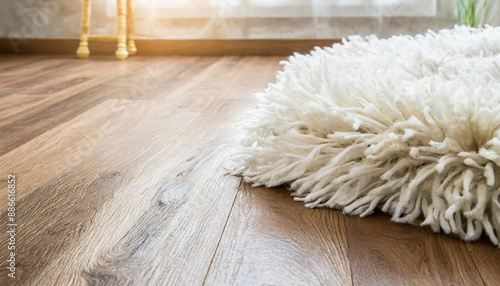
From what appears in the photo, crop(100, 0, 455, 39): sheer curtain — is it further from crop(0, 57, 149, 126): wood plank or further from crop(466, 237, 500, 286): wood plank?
crop(466, 237, 500, 286): wood plank

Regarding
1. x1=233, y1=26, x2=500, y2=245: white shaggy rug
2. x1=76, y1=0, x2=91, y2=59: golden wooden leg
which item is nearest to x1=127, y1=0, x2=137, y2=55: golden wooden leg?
x1=76, y1=0, x2=91, y2=59: golden wooden leg

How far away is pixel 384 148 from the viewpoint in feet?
2.32

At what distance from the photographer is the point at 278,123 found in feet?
2.70

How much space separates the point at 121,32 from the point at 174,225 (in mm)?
1929

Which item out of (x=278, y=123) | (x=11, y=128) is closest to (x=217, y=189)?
(x=278, y=123)

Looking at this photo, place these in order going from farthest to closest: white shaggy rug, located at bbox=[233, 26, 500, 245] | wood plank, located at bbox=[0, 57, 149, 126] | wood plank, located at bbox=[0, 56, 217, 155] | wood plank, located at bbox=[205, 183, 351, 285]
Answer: wood plank, located at bbox=[0, 57, 149, 126] → wood plank, located at bbox=[0, 56, 217, 155] → white shaggy rug, located at bbox=[233, 26, 500, 245] → wood plank, located at bbox=[205, 183, 351, 285]

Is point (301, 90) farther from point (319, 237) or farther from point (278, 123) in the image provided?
point (319, 237)

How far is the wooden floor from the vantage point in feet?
1.73

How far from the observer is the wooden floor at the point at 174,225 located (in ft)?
1.73

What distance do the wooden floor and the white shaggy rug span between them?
3 cm

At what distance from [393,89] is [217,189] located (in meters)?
0.30

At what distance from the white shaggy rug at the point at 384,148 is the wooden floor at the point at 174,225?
31 mm

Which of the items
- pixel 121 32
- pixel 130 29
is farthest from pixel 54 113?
pixel 130 29

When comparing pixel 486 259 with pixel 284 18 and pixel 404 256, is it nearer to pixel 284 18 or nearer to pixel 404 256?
pixel 404 256
